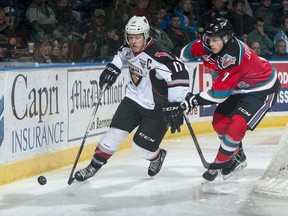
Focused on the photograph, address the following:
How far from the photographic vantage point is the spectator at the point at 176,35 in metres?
11.2

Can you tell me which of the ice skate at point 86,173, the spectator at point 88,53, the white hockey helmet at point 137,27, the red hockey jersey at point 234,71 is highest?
the white hockey helmet at point 137,27

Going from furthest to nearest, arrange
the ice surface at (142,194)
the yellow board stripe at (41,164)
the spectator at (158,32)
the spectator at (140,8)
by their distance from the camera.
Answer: the spectator at (158,32) → the spectator at (140,8) → the yellow board stripe at (41,164) → the ice surface at (142,194)

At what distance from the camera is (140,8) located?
35.8 ft

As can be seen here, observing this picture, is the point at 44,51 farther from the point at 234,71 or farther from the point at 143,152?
the point at 234,71

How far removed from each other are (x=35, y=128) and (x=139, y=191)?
1.24 meters

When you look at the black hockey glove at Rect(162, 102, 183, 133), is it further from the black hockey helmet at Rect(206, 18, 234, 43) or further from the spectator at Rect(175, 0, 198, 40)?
the spectator at Rect(175, 0, 198, 40)

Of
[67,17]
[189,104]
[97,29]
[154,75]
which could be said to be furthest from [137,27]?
[97,29]

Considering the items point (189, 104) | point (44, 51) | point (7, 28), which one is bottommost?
point (44, 51)

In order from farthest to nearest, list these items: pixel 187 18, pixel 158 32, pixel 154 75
Result: 1. pixel 187 18
2. pixel 158 32
3. pixel 154 75

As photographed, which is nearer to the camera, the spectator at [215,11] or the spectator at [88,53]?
the spectator at [88,53]

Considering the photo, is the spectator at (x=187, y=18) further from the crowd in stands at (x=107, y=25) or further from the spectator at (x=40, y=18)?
the spectator at (x=40, y=18)

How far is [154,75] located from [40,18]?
2.86m

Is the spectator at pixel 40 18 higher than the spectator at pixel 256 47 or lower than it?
higher

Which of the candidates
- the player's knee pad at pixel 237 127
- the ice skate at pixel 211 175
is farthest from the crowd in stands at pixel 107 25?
the player's knee pad at pixel 237 127
